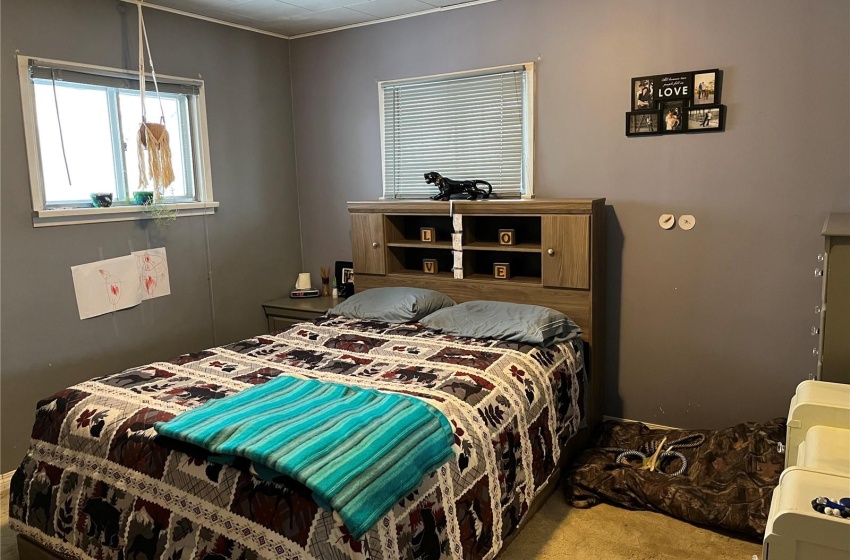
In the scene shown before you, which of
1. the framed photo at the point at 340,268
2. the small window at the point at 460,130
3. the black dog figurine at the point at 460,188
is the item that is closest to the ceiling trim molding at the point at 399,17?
the small window at the point at 460,130

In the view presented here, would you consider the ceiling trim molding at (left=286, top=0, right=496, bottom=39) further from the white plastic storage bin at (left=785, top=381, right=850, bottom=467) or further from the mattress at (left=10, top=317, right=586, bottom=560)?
the white plastic storage bin at (left=785, top=381, right=850, bottom=467)

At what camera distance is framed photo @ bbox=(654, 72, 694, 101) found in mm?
3100

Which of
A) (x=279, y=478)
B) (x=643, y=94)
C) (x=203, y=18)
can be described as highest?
(x=203, y=18)

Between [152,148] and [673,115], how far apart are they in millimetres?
2768

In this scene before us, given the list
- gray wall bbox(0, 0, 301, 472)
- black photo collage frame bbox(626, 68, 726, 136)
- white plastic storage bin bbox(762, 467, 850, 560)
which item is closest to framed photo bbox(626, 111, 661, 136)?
black photo collage frame bbox(626, 68, 726, 136)

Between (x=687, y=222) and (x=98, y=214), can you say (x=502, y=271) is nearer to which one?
(x=687, y=222)

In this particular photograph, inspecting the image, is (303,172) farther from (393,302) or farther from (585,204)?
(585,204)

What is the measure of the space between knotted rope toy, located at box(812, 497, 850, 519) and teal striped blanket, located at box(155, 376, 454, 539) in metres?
0.97

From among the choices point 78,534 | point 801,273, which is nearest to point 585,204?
Answer: point 801,273

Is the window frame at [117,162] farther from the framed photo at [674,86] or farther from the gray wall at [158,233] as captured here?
the framed photo at [674,86]

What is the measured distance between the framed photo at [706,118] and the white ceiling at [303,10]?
138cm

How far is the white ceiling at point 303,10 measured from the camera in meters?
3.58

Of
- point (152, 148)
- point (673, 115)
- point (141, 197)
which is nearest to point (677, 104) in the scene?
point (673, 115)

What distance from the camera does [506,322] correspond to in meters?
3.04
